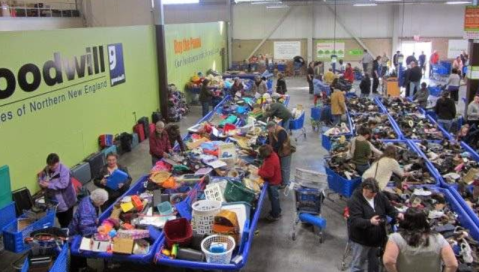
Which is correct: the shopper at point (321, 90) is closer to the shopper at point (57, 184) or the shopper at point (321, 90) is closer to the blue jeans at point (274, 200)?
the blue jeans at point (274, 200)

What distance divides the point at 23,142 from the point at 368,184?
239 inches

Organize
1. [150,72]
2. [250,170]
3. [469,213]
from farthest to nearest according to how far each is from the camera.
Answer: [150,72] → [250,170] → [469,213]

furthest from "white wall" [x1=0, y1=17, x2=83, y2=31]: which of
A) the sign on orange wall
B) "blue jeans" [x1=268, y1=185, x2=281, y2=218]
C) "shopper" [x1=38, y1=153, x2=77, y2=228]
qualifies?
the sign on orange wall

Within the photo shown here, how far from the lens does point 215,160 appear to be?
26.4 feet

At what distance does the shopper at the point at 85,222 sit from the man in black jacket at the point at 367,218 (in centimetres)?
306

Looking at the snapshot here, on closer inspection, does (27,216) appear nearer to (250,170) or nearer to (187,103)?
(250,170)

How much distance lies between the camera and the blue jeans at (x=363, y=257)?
5.20m

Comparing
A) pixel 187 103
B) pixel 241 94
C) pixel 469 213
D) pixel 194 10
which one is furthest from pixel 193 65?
pixel 469 213

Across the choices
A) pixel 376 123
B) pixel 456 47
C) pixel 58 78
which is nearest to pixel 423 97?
pixel 376 123

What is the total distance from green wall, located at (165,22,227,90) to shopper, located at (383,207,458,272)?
468 inches

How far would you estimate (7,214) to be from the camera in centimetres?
673

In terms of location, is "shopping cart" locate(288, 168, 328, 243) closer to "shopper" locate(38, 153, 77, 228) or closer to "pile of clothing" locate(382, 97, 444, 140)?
"shopper" locate(38, 153, 77, 228)

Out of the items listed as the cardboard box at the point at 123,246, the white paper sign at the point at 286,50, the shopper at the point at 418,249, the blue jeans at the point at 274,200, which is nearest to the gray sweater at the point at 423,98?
the blue jeans at the point at 274,200

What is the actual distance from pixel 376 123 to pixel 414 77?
670 centimetres
